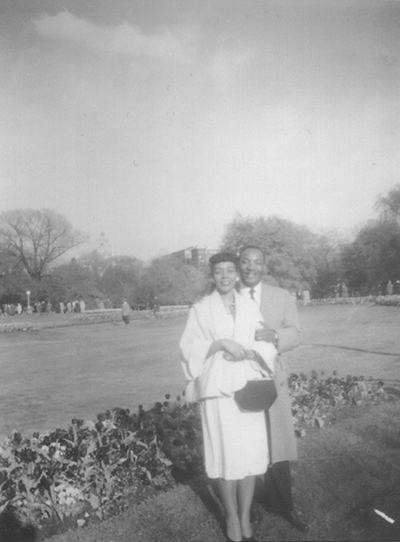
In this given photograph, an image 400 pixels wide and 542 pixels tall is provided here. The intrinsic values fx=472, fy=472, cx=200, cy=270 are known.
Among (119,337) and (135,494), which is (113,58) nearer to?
(119,337)

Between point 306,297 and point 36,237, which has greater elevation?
point 36,237

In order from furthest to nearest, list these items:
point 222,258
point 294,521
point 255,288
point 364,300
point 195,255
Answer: point 364,300
point 195,255
point 255,288
point 294,521
point 222,258

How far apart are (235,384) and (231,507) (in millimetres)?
652

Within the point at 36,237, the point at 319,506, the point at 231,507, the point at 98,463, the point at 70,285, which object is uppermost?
the point at 36,237

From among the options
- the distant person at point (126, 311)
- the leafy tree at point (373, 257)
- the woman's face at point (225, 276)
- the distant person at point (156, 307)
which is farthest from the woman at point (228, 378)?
the leafy tree at point (373, 257)

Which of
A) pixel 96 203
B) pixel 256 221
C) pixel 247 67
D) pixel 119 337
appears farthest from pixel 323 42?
pixel 119 337

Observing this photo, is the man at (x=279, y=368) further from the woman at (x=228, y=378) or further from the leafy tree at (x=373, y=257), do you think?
the leafy tree at (x=373, y=257)

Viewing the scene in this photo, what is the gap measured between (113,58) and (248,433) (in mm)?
2807

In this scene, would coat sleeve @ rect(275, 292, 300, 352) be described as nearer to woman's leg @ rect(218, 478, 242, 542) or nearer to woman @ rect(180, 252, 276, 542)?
woman @ rect(180, 252, 276, 542)

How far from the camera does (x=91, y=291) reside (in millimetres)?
3420

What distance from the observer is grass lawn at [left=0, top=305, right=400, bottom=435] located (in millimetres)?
3330

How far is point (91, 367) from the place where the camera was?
11.3ft

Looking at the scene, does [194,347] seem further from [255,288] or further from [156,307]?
[156,307]

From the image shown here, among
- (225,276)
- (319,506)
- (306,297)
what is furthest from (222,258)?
(319,506)
